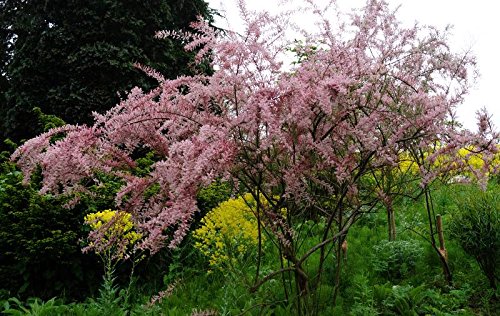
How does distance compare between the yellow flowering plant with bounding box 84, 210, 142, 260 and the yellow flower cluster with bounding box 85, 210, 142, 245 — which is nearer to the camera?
the yellow flowering plant with bounding box 84, 210, 142, 260

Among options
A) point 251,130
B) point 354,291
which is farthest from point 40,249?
point 251,130

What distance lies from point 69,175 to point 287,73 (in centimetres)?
142

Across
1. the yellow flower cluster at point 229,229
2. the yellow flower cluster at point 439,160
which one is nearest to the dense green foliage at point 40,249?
the yellow flower cluster at point 229,229

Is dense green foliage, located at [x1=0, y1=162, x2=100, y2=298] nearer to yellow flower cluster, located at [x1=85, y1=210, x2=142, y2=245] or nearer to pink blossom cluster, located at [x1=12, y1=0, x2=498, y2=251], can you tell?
yellow flower cluster, located at [x1=85, y1=210, x2=142, y2=245]

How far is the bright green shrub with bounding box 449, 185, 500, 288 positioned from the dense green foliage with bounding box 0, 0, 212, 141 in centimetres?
799

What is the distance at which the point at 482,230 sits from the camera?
407 centimetres

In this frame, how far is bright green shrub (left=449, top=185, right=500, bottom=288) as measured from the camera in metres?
4.05

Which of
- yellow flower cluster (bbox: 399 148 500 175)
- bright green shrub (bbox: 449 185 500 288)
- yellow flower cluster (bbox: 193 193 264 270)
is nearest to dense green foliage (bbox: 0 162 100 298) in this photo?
yellow flower cluster (bbox: 193 193 264 270)

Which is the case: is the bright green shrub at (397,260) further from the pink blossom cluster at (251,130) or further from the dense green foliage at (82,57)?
the dense green foliage at (82,57)

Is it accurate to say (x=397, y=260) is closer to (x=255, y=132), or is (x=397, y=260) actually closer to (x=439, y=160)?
(x=439, y=160)

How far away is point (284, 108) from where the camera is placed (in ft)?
8.36

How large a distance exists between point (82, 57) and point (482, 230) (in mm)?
9659

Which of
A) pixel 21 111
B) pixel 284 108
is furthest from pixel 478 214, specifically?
pixel 21 111

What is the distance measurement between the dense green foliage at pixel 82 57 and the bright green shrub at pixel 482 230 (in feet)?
Result: 26.2
